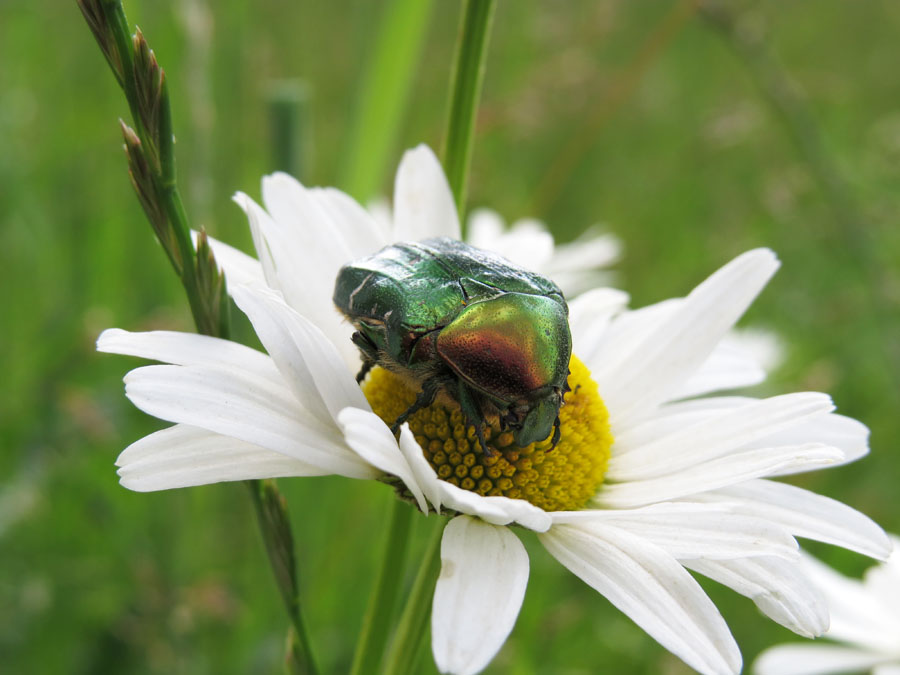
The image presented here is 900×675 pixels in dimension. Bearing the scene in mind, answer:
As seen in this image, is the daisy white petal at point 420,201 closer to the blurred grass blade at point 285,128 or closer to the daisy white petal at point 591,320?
the daisy white petal at point 591,320

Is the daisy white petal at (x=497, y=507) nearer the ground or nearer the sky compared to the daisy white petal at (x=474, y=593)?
nearer the sky

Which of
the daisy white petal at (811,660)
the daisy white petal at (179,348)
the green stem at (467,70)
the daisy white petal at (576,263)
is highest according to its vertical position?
the green stem at (467,70)

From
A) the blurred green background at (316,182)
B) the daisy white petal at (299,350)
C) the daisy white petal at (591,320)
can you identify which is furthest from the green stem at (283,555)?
the blurred green background at (316,182)

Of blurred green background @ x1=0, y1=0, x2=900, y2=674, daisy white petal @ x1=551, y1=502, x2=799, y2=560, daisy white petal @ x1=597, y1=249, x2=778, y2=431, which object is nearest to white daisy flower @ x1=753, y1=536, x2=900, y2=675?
blurred green background @ x1=0, y1=0, x2=900, y2=674

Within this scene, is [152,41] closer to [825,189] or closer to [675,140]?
[825,189]

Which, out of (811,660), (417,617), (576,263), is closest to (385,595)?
(417,617)

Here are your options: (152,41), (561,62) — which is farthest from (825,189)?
(152,41)
